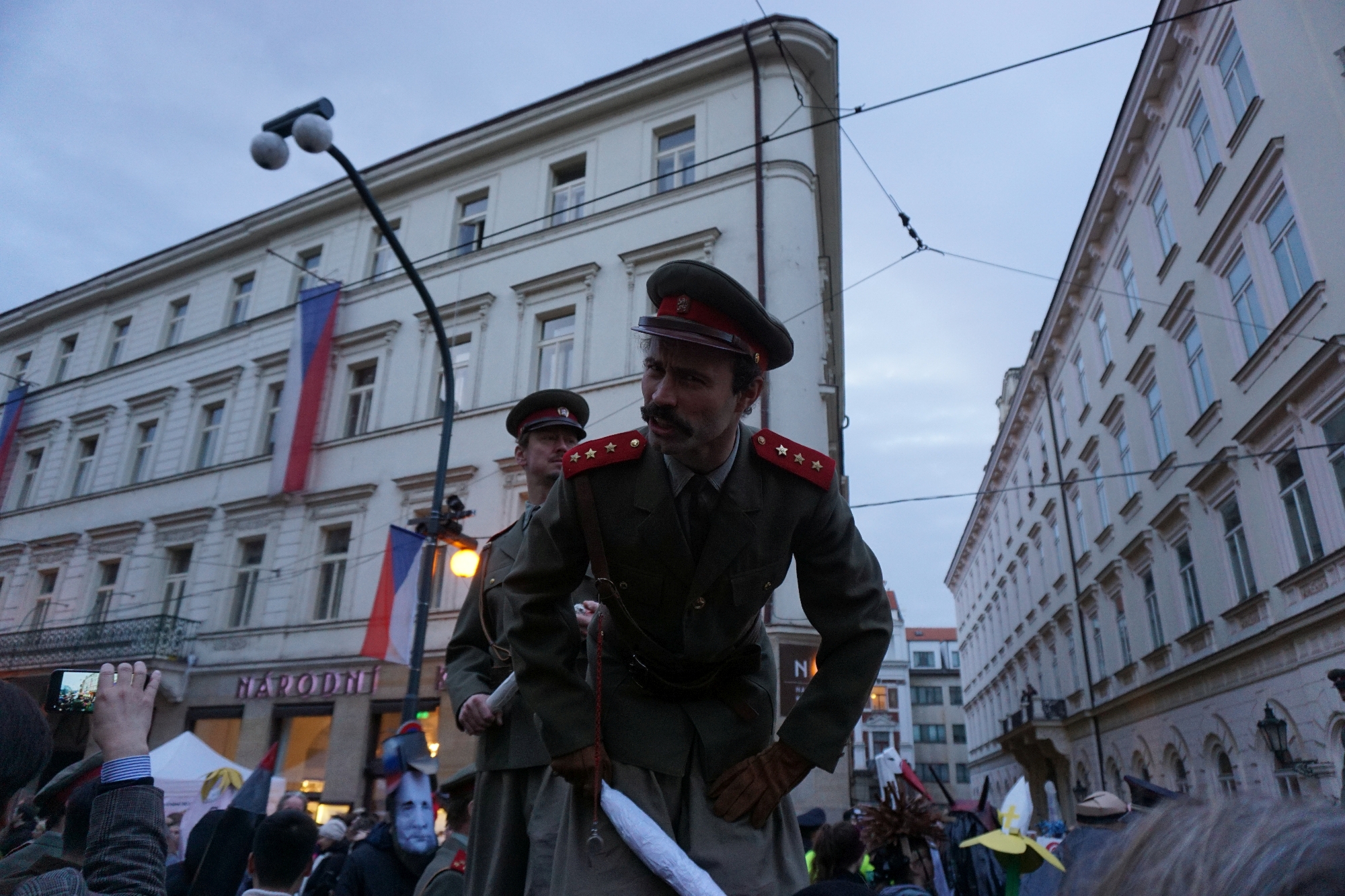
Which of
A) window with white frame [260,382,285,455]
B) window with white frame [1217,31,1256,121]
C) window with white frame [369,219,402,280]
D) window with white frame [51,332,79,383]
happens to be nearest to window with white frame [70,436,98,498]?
window with white frame [51,332,79,383]

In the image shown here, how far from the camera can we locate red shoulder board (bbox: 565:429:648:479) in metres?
2.17

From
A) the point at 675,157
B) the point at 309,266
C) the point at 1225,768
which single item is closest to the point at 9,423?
the point at 309,266

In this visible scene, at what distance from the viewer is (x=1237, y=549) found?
17297 millimetres

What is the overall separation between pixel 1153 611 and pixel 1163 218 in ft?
32.5

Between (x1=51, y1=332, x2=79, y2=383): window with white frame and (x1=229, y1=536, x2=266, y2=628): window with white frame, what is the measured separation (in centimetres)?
1199

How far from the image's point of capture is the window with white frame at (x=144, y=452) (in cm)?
2286

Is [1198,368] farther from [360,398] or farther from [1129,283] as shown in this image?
[360,398]

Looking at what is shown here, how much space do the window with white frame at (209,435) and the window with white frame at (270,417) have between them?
4.36 feet

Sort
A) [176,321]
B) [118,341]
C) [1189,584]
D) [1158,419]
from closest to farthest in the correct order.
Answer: [1189,584]
[1158,419]
[176,321]
[118,341]

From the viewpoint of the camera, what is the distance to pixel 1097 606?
2728 cm

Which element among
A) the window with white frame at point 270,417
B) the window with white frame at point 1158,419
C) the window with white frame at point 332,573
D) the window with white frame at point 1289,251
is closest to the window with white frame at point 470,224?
the window with white frame at point 270,417

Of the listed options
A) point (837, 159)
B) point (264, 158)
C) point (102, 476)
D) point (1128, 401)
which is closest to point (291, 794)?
point (264, 158)

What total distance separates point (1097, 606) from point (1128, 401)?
7.47 metres

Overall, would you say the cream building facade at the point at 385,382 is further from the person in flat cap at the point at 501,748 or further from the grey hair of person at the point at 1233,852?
the grey hair of person at the point at 1233,852
